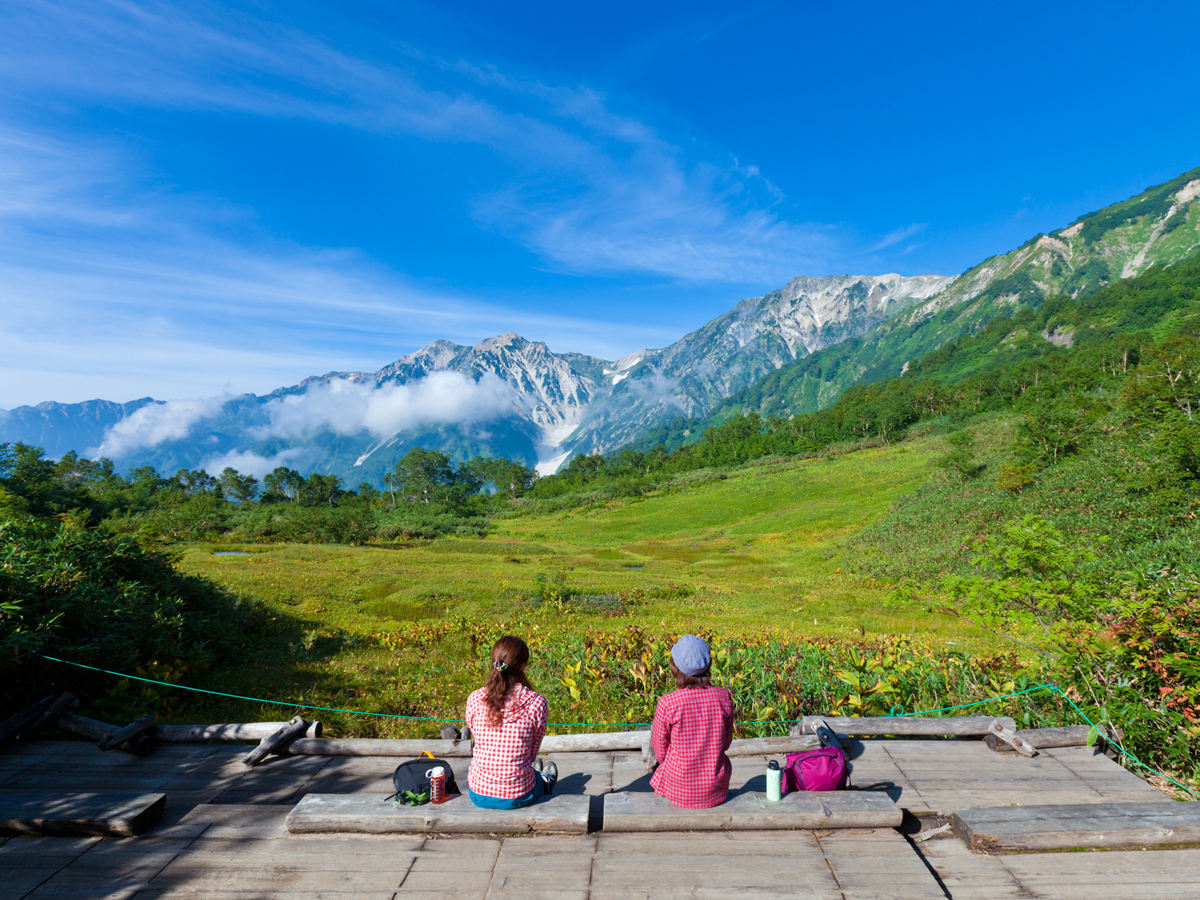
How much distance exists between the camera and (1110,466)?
35375mm

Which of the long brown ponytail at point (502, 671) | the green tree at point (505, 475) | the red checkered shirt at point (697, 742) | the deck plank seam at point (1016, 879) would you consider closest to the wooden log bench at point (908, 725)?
the deck plank seam at point (1016, 879)

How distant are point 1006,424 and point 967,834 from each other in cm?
8947

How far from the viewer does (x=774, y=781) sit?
212 inches

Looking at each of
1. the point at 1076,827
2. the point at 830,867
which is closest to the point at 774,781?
the point at 830,867

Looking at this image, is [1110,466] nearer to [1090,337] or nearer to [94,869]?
[94,869]

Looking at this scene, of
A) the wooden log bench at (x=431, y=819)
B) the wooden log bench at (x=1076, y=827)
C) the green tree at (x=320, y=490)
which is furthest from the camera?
the green tree at (x=320, y=490)

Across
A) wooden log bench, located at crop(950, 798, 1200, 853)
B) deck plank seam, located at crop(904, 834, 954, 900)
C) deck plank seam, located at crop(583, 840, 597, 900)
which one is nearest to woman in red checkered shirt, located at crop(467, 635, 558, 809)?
deck plank seam, located at crop(583, 840, 597, 900)

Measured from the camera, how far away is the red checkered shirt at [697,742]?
210 inches

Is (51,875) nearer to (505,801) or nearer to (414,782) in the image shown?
(414,782)

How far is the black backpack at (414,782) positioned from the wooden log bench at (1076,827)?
524 cm

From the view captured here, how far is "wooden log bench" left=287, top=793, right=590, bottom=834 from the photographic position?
207 inches

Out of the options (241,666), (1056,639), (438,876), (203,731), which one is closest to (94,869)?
(203,731)

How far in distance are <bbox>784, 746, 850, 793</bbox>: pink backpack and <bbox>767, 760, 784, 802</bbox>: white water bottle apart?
461 millimetres

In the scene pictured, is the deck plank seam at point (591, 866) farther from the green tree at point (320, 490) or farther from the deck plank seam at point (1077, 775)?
the green tree at point (320, 490)
